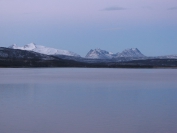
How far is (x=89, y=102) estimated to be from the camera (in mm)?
13180

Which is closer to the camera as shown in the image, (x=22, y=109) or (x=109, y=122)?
(x=109, y=122)

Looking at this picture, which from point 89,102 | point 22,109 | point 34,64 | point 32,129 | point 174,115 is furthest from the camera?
point 34,64

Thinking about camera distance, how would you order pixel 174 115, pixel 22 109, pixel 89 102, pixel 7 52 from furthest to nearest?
pixel 7 52, pixel 89 102, pixel 22 109, pixel 174 115

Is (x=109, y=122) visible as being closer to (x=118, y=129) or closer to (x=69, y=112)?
(x=118, y=129)

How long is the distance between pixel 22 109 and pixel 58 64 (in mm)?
76025

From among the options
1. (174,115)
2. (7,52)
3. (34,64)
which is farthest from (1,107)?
(7,52)

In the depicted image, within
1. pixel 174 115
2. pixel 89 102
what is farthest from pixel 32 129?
pixel 89 102

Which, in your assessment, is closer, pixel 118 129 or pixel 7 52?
pixel 118 129

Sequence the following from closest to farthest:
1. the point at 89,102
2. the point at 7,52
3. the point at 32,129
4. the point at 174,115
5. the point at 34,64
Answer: the point at 32,129
the point at 174,115
the point at 89,102
the point at 34,64
the point at 7,52

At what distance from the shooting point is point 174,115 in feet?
33.9

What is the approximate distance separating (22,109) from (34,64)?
73.6 metres

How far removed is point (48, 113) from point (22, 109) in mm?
1102

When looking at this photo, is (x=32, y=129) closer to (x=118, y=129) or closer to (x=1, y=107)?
(x=118, y=129)

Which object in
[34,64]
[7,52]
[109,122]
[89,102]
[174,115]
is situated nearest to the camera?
[109,122]
